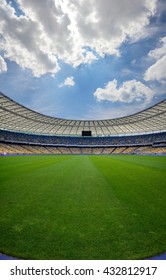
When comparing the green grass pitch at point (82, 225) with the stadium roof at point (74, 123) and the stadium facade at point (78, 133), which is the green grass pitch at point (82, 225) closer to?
the stadium roof at point (74, 123)

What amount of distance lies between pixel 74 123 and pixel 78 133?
12.3 meters

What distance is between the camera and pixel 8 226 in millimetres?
4109

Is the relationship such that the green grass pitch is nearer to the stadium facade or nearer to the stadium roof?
the stadium roof

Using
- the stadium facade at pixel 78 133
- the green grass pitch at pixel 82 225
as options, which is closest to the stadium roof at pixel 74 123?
the stadium facade at pixel 78 133

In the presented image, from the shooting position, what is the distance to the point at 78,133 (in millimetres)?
86312

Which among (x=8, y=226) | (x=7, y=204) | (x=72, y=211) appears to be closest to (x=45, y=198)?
(x=7, y=204)

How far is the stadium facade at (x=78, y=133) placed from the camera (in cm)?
5530

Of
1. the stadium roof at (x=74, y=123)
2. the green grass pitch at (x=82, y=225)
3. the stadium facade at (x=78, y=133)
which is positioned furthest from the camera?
the stadium facade at (x=78, y=133)

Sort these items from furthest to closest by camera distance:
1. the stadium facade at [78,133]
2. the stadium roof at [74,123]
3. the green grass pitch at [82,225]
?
the stadium facade at [78,133], the stadium roof at [74,123], the green grass pitch at [82,225]

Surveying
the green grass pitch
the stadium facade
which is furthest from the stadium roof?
the green grass pitch

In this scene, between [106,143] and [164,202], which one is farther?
[106,143]

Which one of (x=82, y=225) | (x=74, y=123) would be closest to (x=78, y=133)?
(x=74, y=123)
